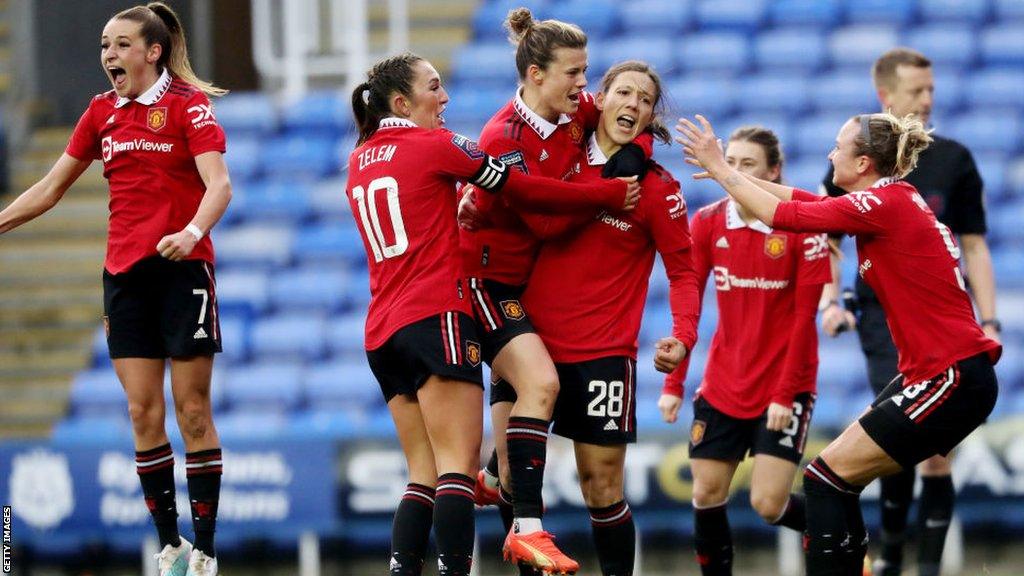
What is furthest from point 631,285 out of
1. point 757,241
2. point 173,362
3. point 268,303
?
Answer: point 268,303

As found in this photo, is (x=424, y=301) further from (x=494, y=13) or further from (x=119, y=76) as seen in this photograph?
(x=494, y=13)

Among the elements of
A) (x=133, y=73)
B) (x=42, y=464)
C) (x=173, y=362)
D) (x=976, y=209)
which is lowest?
(x=42, y=464)

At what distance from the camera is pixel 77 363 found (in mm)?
12984

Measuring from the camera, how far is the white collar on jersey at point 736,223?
23.3ft

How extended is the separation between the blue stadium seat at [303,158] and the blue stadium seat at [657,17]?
2.75 metres

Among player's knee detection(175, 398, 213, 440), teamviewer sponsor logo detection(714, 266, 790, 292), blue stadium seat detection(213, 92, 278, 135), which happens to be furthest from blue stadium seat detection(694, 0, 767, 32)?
player's knee detection(175, 398, 213, 440)

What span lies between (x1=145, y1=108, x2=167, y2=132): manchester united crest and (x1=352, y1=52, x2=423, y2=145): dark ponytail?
862 mm

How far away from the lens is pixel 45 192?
6.84 metres

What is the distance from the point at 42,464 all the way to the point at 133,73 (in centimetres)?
457

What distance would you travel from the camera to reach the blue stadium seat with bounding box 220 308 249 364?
12156mm

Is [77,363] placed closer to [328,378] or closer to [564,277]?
[328,378]

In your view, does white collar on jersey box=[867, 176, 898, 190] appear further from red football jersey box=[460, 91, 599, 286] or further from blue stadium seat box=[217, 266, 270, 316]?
blue stadium seat box=[217, 266, 270, 316]

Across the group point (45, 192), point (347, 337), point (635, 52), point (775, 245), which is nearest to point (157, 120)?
point (45, 192)

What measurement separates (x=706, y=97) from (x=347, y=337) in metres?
3.53
